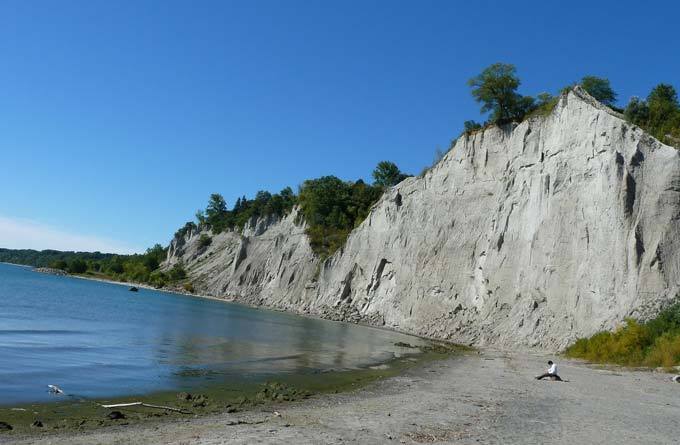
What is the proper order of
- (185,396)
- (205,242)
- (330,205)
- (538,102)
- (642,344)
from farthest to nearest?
(205,242), (330,205), (538,102), (642,344), (185,396)

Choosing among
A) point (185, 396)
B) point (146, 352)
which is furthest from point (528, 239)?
point (185, 396)

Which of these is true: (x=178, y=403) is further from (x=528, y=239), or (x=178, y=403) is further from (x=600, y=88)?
(x=600, y=88)

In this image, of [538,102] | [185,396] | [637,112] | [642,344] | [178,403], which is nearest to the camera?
[178,403]

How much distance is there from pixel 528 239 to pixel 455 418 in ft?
81.8

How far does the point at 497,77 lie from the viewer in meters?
43.7

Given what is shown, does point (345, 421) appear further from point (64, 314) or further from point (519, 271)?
point (64, 314)

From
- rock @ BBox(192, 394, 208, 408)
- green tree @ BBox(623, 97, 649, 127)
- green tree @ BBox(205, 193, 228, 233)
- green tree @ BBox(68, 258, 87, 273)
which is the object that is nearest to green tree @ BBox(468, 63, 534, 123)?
green tree @ BBox(623, 97, 649, 127)

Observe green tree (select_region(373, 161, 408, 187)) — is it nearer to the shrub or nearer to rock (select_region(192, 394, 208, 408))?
the shrub

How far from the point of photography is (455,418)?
11.7 m

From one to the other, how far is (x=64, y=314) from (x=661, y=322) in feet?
127

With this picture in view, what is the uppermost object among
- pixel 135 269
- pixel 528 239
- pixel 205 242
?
pixel 205 242

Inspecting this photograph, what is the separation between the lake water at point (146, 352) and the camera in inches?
629

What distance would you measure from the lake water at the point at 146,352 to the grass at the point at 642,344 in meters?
9.74

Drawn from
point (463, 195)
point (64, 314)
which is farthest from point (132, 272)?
point (463, 195)
